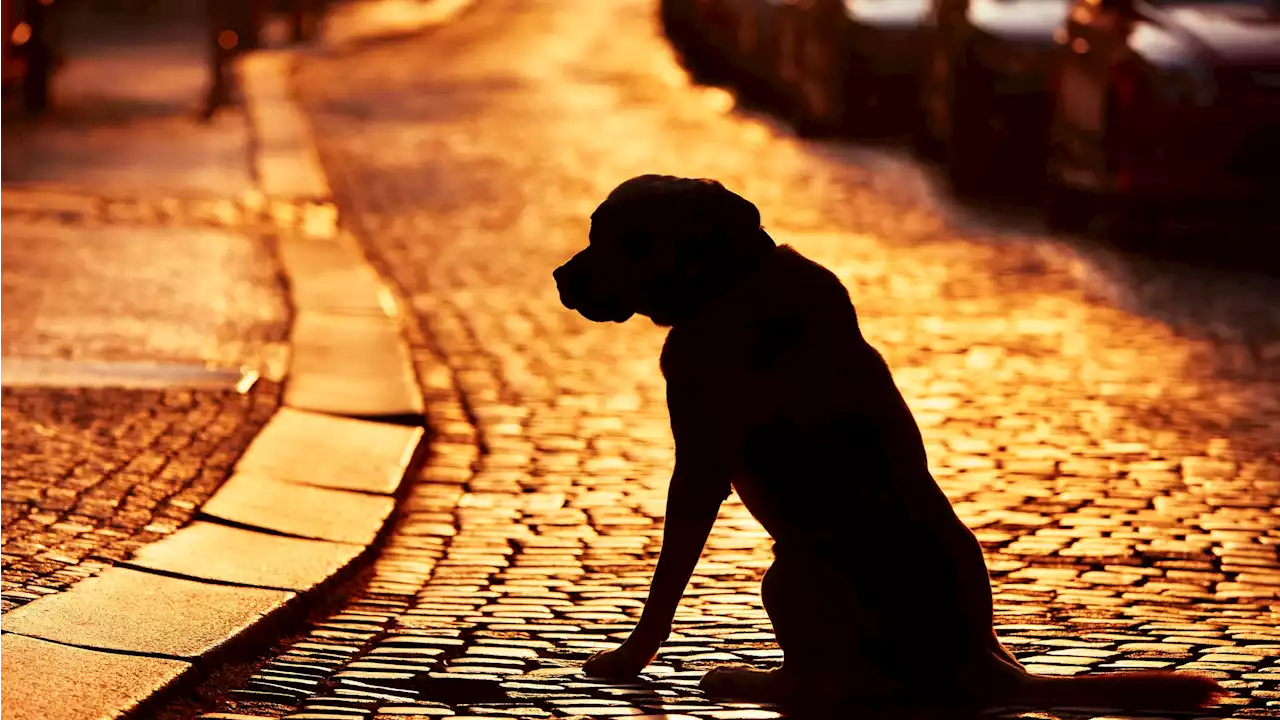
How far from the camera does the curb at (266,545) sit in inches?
190

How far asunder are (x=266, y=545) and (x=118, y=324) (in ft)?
11.8

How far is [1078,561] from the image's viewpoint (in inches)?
255

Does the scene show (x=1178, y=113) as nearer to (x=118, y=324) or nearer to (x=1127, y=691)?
(x=118, y=324)

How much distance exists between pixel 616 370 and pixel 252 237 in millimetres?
3926

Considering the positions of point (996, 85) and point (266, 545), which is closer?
point (266, 545)

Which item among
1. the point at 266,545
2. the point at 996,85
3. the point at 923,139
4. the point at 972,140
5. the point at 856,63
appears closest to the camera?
the point at 266,545

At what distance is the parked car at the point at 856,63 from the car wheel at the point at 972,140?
9.03 ft

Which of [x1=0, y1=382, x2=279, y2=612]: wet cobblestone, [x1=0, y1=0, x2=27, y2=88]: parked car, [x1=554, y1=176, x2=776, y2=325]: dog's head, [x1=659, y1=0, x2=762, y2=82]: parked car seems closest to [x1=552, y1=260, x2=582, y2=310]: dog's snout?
[x1=554, y1=176, x2=776, y2=325]: dog's head

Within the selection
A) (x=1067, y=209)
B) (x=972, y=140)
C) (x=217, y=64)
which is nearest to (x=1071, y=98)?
(x=1067, y=209)

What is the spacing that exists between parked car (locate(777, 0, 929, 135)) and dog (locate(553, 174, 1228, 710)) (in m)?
14.6

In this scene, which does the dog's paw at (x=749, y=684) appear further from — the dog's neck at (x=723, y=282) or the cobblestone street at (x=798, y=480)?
the dog's neck at (x=723, y=282)

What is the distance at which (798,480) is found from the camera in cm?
452

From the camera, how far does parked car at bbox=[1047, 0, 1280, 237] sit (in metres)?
12.8

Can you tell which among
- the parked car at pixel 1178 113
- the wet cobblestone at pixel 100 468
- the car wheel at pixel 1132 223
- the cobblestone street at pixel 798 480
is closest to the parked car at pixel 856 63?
the cobblestone street at pixel 798 480
